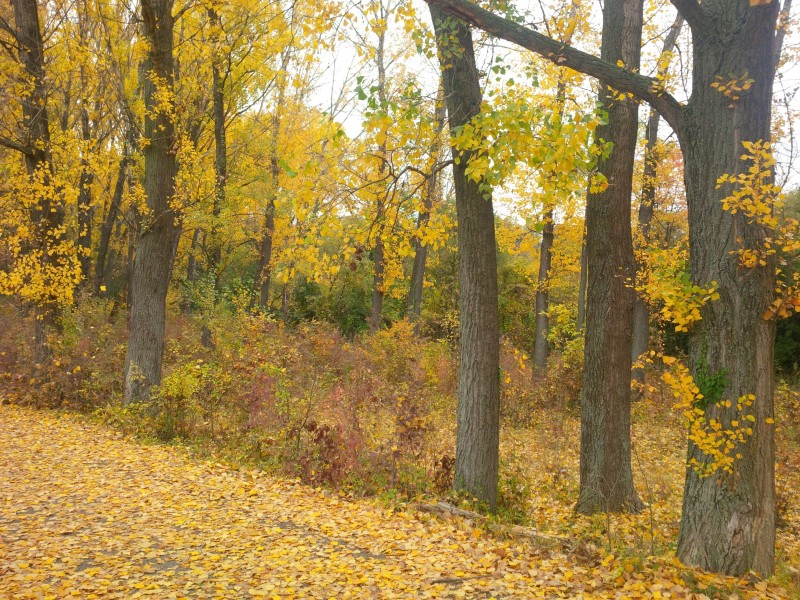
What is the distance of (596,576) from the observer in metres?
4.30

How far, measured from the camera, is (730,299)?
4254 millimetres

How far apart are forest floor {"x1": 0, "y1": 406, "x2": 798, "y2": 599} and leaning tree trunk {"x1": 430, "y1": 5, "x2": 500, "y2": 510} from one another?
2.32ft

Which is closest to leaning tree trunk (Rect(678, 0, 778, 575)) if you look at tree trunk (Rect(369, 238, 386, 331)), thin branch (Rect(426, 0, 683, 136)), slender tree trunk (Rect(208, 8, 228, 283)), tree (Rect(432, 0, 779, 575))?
tree (Rect(432, 0, 779, 575))

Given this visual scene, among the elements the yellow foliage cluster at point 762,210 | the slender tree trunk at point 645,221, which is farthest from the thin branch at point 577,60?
the slender tree trunk at point 645,221

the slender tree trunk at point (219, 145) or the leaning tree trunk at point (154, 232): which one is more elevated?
the slender tree trunk at point (219, 145)

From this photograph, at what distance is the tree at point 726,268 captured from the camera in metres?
4.19

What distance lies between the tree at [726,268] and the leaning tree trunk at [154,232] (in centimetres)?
696

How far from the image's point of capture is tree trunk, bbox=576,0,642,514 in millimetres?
6547

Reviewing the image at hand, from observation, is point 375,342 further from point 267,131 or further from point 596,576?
point 596,576

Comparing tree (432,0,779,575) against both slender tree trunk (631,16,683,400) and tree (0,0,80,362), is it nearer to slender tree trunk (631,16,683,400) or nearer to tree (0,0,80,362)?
slender tree trunk (631,16,683,400)

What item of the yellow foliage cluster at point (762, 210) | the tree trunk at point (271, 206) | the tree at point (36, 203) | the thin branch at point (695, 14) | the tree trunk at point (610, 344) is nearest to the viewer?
the yellow foliage cluster at point (762, 210)

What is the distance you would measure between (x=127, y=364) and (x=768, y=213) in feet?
31.2

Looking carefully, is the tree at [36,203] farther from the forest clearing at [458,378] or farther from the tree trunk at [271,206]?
the tree trunk at [271,206]

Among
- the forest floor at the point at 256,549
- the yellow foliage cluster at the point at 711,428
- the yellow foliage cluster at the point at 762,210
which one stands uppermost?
the yellow foliage cluster at the point at 762,210
